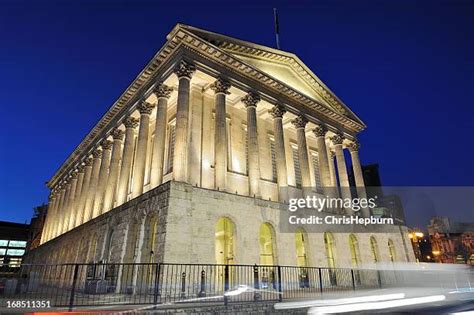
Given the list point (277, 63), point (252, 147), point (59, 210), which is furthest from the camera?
point (59, 210)

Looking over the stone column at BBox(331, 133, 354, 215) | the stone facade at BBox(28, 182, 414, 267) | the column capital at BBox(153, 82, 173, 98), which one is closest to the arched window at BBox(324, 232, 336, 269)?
the stone facade at BBox(28, 182, 414, 267)

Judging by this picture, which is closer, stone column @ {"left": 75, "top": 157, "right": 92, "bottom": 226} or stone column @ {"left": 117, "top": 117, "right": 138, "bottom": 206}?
stone column @ {"left": 117, "top": 117, "right": 138, "bottom": 206}

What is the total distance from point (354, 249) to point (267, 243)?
849 centimetres

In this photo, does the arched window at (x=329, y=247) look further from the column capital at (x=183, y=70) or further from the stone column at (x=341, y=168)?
the column capital at (x=183, y=70)

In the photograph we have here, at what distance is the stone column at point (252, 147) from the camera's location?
20562 millimetres

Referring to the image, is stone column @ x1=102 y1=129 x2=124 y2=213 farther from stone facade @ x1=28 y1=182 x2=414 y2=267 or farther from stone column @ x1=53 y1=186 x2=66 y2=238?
stone column @ x1=53 y1=186 x2=66 y2=238

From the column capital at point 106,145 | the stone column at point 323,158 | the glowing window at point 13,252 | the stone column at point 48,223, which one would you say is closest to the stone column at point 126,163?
the column capital at point 106,145

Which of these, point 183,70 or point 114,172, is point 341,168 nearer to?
point 183,70

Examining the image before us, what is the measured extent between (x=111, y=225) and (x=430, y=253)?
3909 inches

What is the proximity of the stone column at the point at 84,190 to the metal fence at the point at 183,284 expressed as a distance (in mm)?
10105

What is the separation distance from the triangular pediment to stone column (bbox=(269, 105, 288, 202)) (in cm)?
326

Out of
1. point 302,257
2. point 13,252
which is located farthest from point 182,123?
point 13,252

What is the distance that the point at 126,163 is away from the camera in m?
23.9

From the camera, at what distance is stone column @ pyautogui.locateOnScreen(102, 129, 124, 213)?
2538 centimetres
